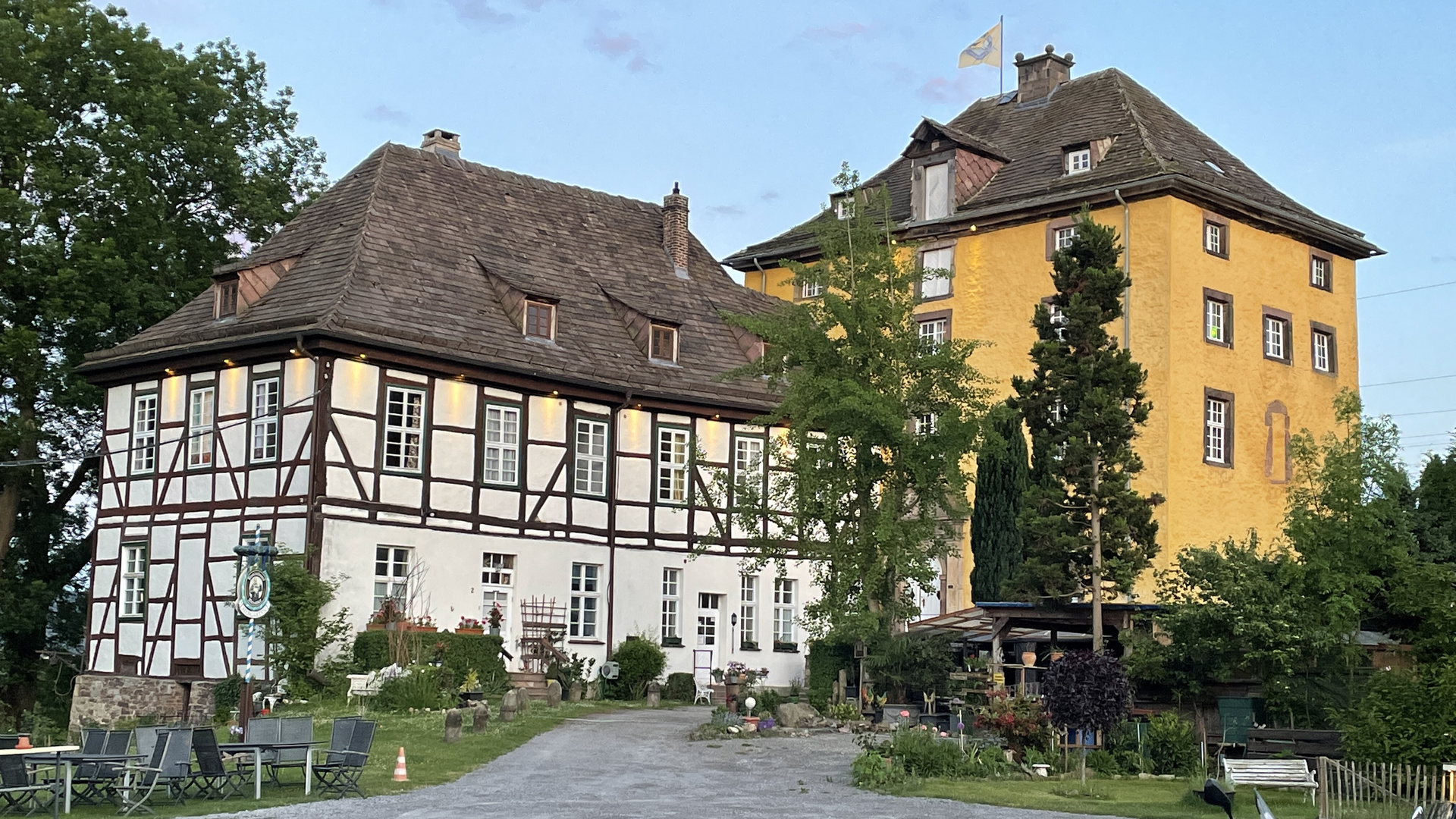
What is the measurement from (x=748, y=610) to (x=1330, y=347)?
17091 millimetres

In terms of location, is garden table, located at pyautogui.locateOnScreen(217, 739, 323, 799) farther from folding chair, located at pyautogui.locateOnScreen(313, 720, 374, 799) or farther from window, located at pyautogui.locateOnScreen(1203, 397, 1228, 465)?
window, located at pyautogui.locateOnScreen(1203, 397, 1228, 465)

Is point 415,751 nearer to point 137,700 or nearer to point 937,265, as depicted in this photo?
point 137,700

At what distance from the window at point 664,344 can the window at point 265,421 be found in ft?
27.2

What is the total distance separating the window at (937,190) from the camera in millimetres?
44688

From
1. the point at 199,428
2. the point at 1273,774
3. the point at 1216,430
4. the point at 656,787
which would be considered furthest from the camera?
the point at 1216,430

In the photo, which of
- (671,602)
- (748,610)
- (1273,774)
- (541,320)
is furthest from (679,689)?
(1273,774)

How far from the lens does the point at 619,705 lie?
107 ft

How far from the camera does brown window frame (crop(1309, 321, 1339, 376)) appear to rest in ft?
143

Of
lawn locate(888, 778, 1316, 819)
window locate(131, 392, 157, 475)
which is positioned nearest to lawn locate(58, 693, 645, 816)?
lawn locate(888, 778, 1316, 819)

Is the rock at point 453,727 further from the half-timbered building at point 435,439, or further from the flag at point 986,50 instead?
the flag at point 986,50

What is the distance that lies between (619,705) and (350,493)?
6.30 meters

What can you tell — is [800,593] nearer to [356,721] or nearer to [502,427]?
[502,427]

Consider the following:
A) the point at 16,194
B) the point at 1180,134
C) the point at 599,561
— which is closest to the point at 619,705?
the point at 599,561

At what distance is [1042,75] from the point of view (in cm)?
4841
